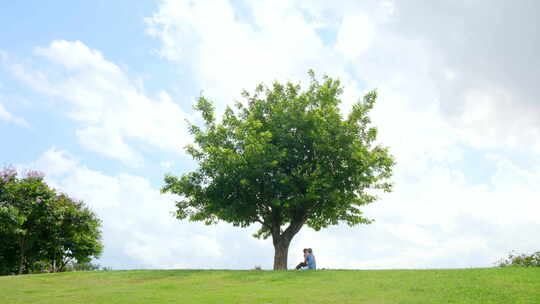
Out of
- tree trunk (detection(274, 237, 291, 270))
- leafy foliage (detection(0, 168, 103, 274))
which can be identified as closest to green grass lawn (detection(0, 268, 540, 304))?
tree trunk (detection(274, 237, 291, 270))

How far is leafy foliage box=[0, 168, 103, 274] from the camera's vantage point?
4894 centimetres

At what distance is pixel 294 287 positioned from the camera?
2314cm

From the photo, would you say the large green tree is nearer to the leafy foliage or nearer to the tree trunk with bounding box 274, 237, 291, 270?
the tree trunk with bounding box 274, 237, 291, 270

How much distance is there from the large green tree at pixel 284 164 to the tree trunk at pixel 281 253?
0.23 feet

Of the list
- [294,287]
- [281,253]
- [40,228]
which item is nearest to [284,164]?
[281,253]

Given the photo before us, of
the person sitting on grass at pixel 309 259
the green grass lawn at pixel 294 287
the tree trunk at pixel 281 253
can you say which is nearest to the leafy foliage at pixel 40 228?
the green grass lawn at pixel 294 287

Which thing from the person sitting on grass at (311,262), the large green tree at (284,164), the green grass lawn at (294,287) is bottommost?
the green grass lawn at (294,287)

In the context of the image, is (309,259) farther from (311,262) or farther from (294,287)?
(294,287)

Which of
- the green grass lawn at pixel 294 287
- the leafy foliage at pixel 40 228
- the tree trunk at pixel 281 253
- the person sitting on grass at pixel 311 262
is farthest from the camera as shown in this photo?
the leafy foliage at pixel 40 228

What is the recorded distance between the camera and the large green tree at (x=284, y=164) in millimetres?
33219

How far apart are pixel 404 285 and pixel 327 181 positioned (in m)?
12.6

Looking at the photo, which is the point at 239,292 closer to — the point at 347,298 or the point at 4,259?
the point at 347,298

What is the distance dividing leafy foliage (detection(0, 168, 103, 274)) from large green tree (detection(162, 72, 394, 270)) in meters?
21.7

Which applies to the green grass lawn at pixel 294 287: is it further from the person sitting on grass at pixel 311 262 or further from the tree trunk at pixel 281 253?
the tree trunk at pixel 281 253
